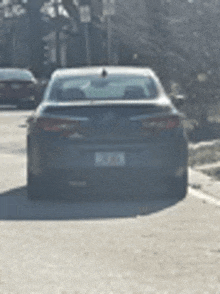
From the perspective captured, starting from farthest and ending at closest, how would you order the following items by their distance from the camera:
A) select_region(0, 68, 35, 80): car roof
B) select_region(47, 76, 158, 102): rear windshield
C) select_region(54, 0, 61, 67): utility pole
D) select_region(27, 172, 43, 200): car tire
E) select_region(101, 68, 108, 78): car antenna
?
select_region(54, 0, 61, 67): utility pole → select_region(0, 68, 35, 80): car roof → select_region(101, 68, 108, 78): car antenna → select_region(47, 76, 158, 102): rear windshield → select_region(27, 172, 43, 200): car tire

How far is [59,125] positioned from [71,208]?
2.99ft

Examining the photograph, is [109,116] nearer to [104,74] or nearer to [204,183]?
[104,74]

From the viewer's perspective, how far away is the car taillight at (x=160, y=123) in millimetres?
10438

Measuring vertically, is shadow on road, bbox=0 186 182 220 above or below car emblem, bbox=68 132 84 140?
below

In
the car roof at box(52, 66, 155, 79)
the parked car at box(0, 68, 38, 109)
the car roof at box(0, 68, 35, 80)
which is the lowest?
the parked car at box(0, 68, 38, 109)

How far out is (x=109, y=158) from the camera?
10.4 m

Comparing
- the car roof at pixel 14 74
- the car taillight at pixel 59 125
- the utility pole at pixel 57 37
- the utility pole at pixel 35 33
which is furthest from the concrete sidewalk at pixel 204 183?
the utility pole at pixel 35 33

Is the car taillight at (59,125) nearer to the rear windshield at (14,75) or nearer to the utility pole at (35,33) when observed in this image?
the rear windshield at (14,75)

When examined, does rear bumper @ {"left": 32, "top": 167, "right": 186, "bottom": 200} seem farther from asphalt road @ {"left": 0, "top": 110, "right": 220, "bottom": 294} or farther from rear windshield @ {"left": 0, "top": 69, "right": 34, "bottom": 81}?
rear windshield @ {"left": 0, "top": 69, "right": 34, "bottom": 81}

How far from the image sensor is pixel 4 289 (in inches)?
250

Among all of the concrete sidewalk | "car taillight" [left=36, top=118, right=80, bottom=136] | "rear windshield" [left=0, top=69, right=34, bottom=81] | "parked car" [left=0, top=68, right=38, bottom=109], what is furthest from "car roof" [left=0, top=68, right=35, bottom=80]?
"car taillight" [left=36, top=118, right=80, bottom=136]

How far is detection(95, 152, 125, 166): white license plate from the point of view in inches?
410

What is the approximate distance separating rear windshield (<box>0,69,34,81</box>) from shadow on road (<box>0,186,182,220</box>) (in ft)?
68.9

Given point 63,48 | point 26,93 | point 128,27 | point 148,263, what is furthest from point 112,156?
point 63,48
